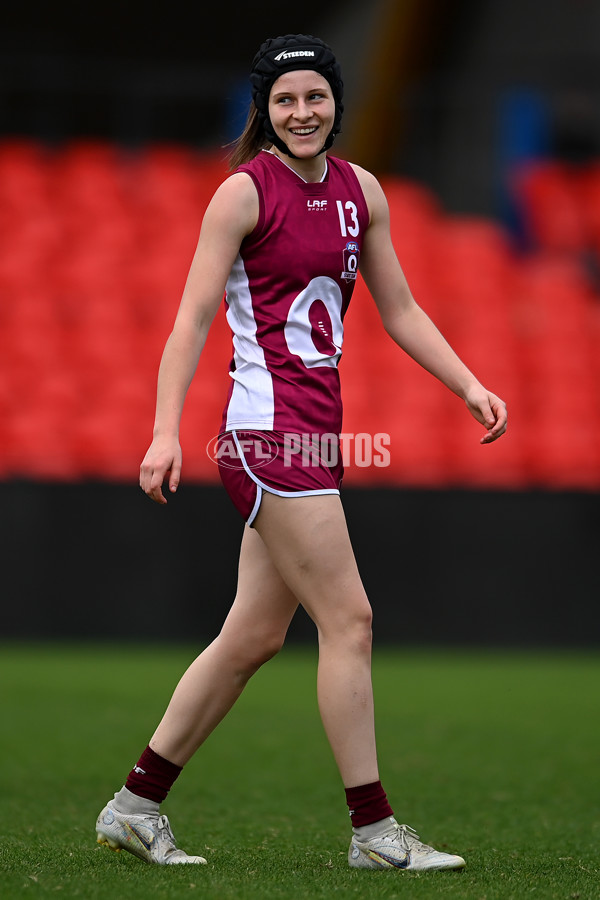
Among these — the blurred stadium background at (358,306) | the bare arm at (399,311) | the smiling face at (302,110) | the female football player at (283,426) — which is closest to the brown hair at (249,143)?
the female football player at (283,426)

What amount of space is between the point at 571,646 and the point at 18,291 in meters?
5.60

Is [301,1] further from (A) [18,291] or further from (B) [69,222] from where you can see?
(A) [18,291]

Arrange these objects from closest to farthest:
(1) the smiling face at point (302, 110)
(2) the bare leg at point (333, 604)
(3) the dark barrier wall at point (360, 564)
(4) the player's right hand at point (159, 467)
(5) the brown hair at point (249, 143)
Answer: (4) the player's right hand at point (159, 467) → (2) the bare leg at point (333, 604) → (1) the smiling face at point (302, 110) → (5) the brown hair at point (249, 143) → (3) the dark barrier wall at point (360, 564)

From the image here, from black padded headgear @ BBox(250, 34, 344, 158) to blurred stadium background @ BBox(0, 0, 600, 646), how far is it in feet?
15.7

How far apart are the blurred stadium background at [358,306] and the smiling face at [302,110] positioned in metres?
4.83

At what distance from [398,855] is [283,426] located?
1013 mm

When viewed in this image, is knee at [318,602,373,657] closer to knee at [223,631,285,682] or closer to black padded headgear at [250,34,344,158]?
knee at [223,631,285,682]

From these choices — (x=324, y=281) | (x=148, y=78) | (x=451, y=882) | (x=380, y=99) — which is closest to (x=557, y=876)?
(x=451, y=882)

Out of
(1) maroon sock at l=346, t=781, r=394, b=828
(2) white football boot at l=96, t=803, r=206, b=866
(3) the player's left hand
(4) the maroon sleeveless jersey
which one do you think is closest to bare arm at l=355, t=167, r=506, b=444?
(3) the player's left hand

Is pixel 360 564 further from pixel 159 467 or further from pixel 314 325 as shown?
pixel 159 467

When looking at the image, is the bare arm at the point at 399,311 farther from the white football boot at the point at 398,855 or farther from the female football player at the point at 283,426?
the white football boot at the point at 398,855

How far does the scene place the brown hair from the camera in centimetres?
332

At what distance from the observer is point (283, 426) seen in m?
3.07

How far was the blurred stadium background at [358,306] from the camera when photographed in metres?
8.35
